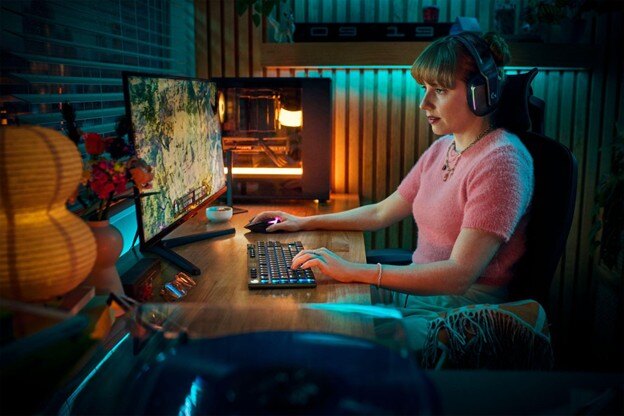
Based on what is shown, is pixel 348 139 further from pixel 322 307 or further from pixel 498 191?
pixel 322 307

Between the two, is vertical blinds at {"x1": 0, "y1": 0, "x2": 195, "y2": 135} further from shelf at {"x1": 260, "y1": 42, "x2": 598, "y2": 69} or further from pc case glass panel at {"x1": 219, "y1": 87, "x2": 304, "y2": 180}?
shelf at {"x1": 260, "y1": 42, "x2": 598, "y2": 69}

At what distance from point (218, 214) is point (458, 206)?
3.13 feet

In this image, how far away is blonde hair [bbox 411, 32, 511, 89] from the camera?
78.4 inches

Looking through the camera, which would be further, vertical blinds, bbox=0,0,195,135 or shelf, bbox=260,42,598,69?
shelf, bbox=260,42,598,69

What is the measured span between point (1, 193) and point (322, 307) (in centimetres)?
51

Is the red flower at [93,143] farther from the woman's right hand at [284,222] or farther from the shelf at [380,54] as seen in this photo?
the shelf at [380,54]

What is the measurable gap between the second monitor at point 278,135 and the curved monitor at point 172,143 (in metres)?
0.32

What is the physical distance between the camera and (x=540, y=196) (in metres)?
1.91

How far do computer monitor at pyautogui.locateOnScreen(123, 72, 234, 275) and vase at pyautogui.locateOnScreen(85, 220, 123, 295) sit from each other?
25 cm

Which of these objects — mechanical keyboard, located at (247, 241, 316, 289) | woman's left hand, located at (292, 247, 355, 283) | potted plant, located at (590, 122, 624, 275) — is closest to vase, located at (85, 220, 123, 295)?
mechanical keyboard, located at (247, 241, 316, 289)

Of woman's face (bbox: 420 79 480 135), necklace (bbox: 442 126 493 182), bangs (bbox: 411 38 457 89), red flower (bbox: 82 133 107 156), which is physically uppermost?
bangs (bbox: 411 38 457 89)

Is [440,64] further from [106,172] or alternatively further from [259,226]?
[106,172]

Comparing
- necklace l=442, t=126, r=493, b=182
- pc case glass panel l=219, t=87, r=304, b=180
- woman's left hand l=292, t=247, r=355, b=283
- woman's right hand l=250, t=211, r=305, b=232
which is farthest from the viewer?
pc case glass panel l=219, t=87, r=304, b=180

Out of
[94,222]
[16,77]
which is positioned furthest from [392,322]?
[16,77]
